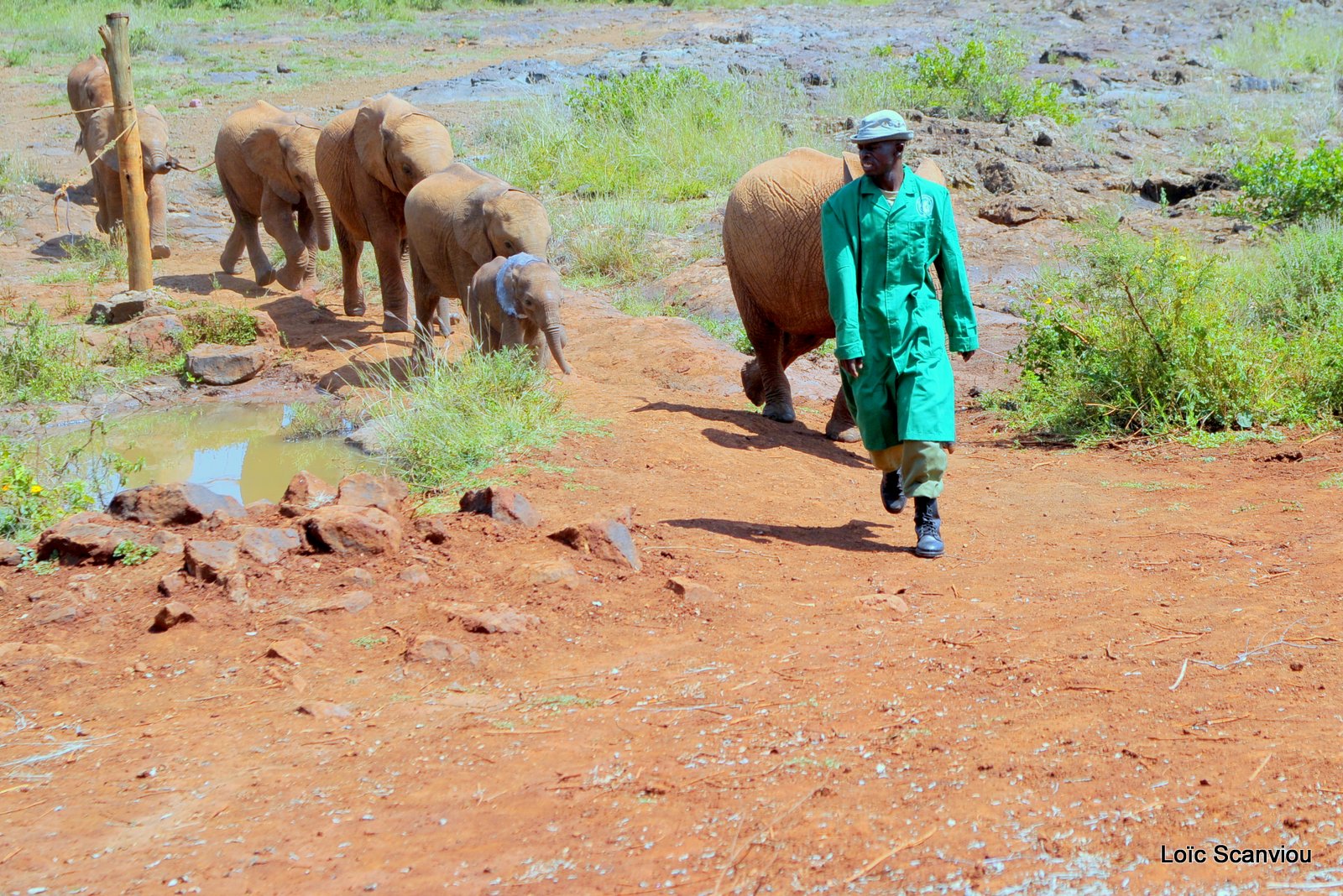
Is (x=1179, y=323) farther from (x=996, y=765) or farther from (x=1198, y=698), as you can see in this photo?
(x=996, y=765)

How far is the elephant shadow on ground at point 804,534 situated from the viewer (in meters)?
5.42

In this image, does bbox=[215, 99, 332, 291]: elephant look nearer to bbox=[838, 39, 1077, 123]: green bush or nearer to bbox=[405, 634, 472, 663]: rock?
bbox=[838, 39, 1077, 123]: green bush

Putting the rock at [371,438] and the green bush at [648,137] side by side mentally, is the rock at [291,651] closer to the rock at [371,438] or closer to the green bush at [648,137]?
the rock at [371,438]

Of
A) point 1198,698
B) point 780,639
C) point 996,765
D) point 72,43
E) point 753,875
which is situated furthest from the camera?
point 72,43

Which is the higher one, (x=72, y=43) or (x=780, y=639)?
(x=72, y=43)

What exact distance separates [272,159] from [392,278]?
2.26 meters

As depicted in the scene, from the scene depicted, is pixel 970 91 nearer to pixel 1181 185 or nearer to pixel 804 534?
pixel 1181 185

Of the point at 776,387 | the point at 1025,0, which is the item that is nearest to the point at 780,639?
the point at 776,387

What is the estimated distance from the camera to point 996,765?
3061 millimetres

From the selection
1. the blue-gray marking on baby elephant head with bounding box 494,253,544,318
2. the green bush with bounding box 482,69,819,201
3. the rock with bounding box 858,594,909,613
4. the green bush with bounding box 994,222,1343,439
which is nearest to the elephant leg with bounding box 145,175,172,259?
the green bush with bounding box 482,69,819,201

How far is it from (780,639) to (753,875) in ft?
5.24

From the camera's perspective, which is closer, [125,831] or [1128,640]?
[125,831]

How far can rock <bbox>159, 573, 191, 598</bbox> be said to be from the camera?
4.61 metres

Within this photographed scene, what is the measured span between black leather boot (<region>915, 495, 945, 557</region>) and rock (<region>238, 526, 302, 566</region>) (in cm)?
246
